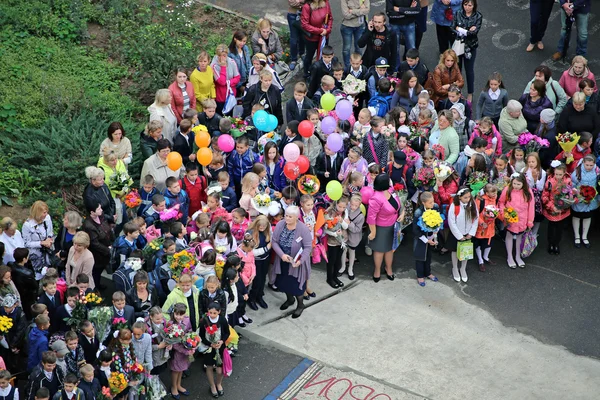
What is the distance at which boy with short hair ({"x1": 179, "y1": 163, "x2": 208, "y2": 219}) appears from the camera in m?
14.6

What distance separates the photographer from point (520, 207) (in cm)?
1473

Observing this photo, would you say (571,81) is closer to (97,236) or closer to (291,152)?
(291,152)

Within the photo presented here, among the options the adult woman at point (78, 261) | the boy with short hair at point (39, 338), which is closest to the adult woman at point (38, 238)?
the adult woman at point (78, 261)

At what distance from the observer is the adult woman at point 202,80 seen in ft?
53.4

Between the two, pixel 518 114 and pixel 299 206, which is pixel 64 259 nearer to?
pixel 299 206

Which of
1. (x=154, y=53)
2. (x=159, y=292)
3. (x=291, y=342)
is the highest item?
(x=154, y=53)

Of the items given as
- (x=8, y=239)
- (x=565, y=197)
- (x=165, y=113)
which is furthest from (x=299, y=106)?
(x=8, y=239)

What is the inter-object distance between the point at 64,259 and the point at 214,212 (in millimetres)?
2226

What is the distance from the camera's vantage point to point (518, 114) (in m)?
15.7

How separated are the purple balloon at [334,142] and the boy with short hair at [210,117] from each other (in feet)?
6.33

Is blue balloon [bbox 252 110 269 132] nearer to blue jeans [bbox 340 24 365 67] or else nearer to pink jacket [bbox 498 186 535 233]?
blue jeans [bbox 340 24 365 67]

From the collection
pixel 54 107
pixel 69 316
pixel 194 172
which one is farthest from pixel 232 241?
pixel 54 107

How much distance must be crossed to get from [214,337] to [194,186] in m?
3.21

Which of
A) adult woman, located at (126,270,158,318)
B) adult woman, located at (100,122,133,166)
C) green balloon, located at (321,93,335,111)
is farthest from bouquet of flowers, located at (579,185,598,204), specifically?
adult woman, located at (100,122,133,166)
